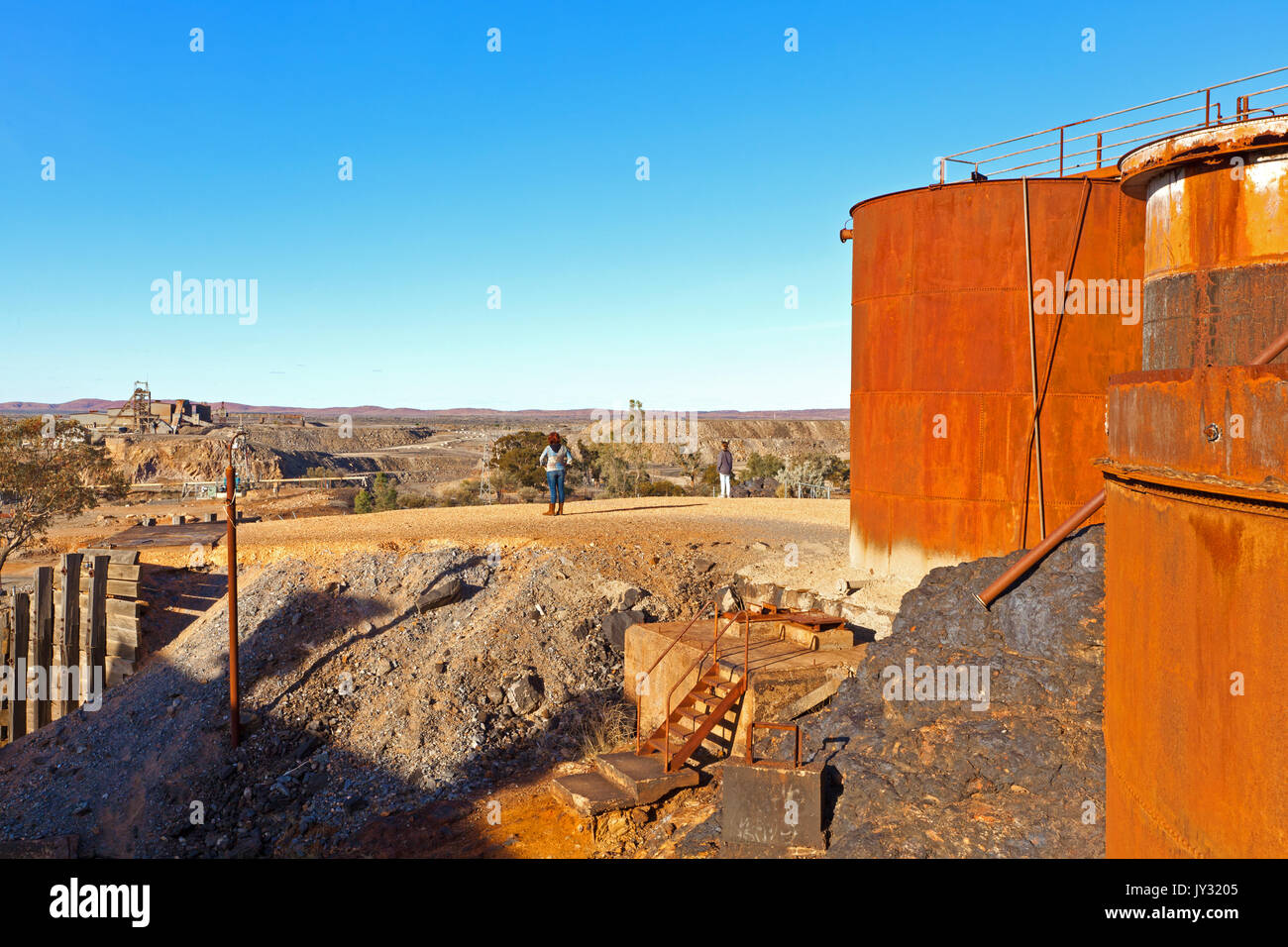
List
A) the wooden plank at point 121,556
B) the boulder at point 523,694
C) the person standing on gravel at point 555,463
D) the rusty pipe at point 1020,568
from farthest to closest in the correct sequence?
the person standing on gravel at point 555,463 → the wooden plank at point 121,556 → the boulder at point 523,694 → the rusty pipe at point 1020,568

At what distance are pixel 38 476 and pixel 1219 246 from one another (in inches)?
975

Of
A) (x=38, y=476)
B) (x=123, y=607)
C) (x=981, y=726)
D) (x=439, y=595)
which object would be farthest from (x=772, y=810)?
(x=38, y=476)

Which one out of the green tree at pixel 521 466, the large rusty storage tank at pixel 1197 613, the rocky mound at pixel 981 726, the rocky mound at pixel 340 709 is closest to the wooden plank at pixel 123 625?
the rocky mound at pixel 340 709

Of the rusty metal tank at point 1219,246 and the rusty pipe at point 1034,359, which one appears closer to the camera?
the rusty metal tank at point 1219,246

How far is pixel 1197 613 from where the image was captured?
3719mm

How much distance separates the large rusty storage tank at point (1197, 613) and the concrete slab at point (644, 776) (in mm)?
5885

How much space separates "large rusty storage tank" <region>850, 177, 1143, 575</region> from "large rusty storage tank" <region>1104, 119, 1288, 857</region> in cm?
802

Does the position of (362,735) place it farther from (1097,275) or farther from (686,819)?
(1097,275)

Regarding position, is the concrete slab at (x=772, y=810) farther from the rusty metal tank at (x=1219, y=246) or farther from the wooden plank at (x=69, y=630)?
the wooden plank at (x=69, y=630)

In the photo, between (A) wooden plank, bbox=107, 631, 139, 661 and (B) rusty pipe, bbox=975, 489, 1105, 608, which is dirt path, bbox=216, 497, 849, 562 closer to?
(A) wooden plank, bbox=107, 631, 139, 661

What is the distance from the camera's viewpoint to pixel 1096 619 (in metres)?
8.61

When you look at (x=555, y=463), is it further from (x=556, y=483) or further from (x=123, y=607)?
(x=123, y=607)

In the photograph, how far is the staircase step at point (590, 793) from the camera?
32.7ft

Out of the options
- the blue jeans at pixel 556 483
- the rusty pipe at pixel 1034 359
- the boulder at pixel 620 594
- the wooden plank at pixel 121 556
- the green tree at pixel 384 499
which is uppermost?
the rusty pipe at pixel 1034 359
